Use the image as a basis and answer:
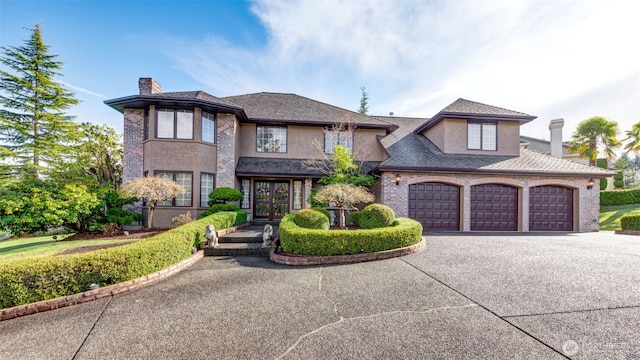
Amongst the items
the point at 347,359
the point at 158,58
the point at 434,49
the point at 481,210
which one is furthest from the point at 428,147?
the point at 158,58

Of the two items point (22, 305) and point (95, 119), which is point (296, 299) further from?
point (95, 119)

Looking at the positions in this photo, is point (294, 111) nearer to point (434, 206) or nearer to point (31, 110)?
A: point (434, 206)

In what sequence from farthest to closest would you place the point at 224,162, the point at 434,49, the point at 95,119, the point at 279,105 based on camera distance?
the point at 279,105 < the point at 95,119 < the point at 224,162 < the point at 434,49

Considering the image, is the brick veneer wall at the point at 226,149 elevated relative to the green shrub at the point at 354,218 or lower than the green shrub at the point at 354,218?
elevated

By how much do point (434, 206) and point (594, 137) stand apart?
1867 centimetres

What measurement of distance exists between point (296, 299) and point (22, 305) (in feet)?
15.9

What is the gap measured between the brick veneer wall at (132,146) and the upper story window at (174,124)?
141 cm

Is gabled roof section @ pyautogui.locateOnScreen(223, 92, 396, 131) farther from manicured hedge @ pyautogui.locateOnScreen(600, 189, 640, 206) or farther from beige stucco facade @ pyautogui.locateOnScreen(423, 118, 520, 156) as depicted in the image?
manicured hedge @ pyautogui.locateOnScreen(600, 189, 640, 206)

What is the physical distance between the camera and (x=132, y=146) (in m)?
12.0

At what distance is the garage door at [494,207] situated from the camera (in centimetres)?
1228

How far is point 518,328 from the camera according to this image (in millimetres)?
3428

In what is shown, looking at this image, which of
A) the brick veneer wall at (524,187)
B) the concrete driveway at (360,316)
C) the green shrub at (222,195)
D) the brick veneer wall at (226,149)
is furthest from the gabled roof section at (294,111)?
the concrete driveway at (360,316)

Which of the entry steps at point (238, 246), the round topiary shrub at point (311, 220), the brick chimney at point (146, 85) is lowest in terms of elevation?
the entry steps at point (238, 246)

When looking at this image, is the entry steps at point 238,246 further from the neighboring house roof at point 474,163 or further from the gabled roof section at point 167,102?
the neighboring house roof at point 474,163
